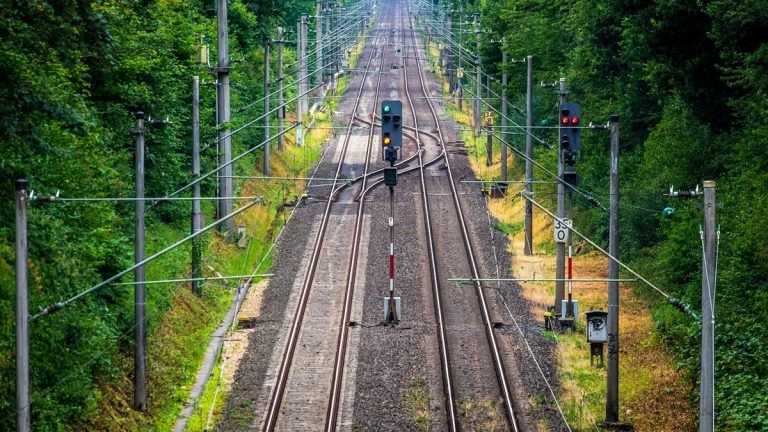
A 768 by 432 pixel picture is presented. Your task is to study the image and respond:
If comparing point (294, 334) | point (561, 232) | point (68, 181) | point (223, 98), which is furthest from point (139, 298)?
point (223, 98)

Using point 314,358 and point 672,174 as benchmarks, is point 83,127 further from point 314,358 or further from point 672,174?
point 672,174

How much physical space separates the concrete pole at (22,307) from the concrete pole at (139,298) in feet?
25.4

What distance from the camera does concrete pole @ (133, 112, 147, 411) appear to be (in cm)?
2295

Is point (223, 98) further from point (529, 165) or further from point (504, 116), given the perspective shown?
point (504, 116)

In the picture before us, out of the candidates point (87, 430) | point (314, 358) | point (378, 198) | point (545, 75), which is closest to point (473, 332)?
point (314, 358)

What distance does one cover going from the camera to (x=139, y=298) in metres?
24.1

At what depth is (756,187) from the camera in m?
26.2

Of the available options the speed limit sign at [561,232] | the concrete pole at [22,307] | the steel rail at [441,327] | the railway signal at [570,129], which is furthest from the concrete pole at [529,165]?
the concrete pole at [22,307]

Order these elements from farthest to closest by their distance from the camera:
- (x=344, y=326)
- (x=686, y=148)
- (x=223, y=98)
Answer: (x=223, y=98) → (x=686, y=148) → (x=344, y=326)

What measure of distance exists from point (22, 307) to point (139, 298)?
357 inches

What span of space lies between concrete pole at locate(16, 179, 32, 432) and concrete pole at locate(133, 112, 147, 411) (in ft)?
25.4

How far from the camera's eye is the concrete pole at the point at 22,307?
48.5 ft

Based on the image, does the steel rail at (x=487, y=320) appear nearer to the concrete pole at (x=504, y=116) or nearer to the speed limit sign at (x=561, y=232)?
the concrete pole at (x=504, y=116)

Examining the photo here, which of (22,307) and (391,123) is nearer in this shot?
(22,307)
